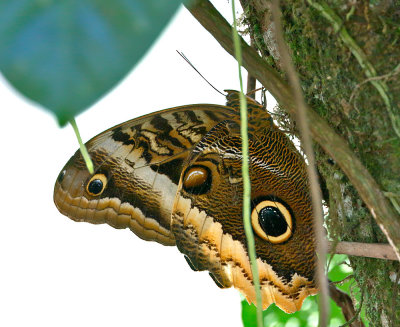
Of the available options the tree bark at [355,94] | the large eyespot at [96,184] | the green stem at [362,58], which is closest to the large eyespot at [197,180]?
the large eyespot at [96,184]

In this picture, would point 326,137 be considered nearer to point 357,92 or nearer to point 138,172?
point 357,92

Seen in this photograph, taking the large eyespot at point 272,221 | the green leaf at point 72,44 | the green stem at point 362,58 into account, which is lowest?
the green leaf at point 72,44

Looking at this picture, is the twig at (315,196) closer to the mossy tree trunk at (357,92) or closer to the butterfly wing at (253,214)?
the mossy tree trunk at (357,92)

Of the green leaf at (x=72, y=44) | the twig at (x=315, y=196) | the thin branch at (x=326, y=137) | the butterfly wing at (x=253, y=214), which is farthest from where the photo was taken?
the butterfly wing at (x=253, y=214)

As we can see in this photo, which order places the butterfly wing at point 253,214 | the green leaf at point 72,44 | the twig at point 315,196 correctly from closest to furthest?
the green leaf at point 72,44, the twig at point 315,196, the butterfly wing at point 253,214

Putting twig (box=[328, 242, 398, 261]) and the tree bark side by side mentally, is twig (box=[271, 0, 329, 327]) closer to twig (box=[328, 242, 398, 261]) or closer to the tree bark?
the tree bark

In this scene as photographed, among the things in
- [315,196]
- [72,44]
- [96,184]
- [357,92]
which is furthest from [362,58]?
[96,184]

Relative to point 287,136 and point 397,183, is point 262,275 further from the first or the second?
point 397,183
